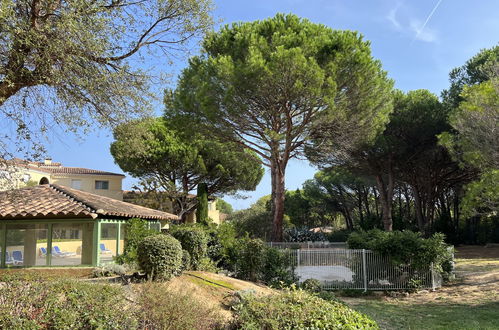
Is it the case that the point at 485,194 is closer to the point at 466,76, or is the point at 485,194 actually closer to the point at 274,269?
the point at 274,269

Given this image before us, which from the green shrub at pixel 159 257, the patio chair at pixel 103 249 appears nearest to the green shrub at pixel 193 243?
the green shrub at pixel 159 257

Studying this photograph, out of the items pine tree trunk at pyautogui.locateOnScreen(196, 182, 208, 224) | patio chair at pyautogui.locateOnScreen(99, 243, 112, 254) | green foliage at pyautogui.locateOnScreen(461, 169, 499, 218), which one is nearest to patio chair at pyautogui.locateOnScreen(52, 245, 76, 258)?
→ patio chair at pyautogui.locateOnScreen(99, 243, 112, 254)

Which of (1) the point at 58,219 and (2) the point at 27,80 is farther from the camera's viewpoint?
(1) the point at 58,219

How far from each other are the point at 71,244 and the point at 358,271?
9839mm

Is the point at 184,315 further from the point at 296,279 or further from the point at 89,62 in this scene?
the point at 296,279

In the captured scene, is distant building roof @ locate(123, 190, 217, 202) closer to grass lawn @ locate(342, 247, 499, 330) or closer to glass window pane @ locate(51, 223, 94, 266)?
glass window pane @ locate(51, 223, 94, 266)

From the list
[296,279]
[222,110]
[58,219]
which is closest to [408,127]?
[222,110]

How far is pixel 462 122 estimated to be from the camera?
15.2 m

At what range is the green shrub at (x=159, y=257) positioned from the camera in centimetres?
866

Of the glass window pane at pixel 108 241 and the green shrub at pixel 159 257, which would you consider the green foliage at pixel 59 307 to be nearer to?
the green shrub at pixel 159 257

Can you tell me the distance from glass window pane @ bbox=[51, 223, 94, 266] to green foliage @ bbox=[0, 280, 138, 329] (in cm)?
768

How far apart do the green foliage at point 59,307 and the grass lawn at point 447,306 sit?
5.57 m

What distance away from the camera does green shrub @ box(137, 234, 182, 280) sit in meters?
8.66

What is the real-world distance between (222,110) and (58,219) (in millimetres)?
8501
